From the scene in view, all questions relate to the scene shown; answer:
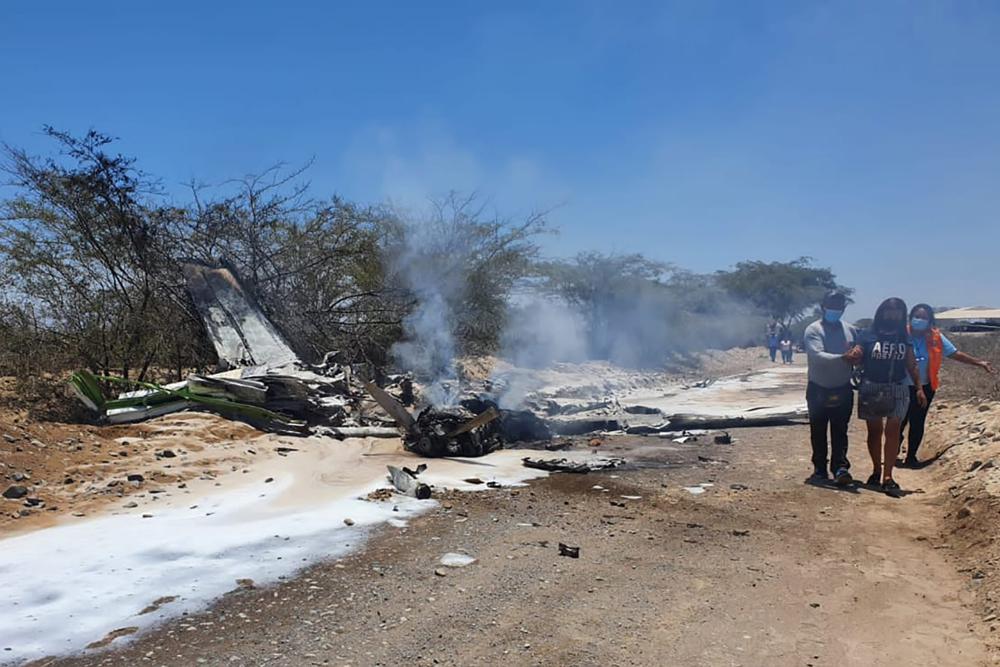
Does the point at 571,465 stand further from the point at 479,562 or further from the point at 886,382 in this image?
the point at 479,562

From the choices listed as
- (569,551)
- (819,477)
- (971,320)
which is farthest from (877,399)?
(971,320)

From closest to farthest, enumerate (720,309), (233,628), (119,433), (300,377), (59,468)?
(233,628) → (59,468) → (119,433) → (300,377) → (720,309)

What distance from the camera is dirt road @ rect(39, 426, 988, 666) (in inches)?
131

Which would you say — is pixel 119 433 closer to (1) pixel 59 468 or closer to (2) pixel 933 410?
(1) pixel 59 468

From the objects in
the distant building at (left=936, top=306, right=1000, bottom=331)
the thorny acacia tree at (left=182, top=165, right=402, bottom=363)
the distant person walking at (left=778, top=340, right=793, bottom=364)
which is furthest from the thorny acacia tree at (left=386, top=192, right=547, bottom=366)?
the distant building at (left=936, top=306, right=1000, bottom=331)

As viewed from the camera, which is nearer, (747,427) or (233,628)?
(233,628)

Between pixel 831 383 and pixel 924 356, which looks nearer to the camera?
pixel 831 383

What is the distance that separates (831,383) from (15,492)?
24.3ft

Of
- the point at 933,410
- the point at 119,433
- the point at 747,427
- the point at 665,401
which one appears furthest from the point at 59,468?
the point at 665,401

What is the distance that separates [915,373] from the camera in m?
7.08

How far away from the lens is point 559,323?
2911cm

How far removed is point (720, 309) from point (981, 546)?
43269mm

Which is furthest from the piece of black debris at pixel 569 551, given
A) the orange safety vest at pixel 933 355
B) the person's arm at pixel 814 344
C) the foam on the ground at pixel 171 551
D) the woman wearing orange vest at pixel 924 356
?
the orange safety vest at pixel 933 355

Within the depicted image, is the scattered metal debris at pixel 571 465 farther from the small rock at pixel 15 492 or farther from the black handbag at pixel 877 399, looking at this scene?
the small rock at pixel 15 492
